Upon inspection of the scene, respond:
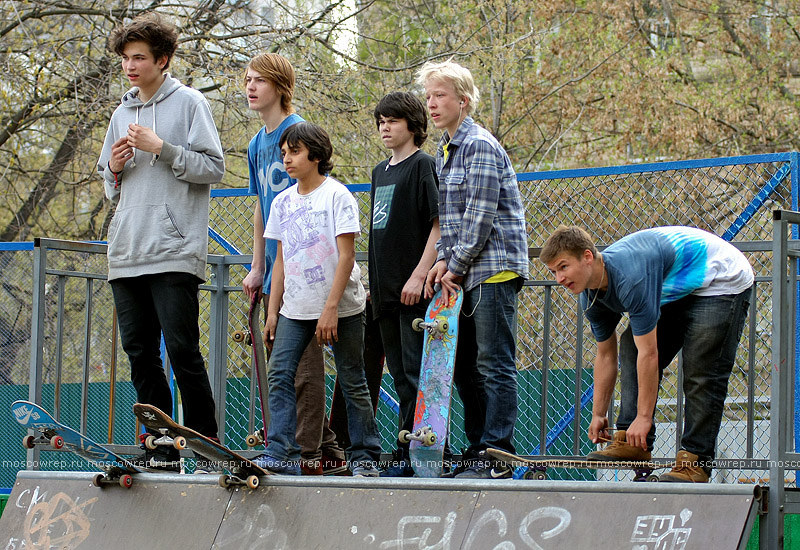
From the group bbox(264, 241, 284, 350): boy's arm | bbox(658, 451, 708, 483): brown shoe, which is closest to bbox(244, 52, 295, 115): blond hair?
bbox(264, 241, 284, 350): boy's arm

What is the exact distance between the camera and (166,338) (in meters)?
4.57

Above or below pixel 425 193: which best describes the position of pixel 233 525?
below

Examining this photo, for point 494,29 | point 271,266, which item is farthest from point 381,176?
point 494,29

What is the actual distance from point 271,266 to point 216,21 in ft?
23.3

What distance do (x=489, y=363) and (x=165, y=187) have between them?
179cm

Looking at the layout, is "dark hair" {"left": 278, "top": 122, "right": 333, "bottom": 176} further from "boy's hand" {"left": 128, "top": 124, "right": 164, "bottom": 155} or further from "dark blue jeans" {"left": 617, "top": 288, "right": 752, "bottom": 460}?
"dark blue jeans" {"left": 617, "top": 288, "right": 752, "bottom": 460}

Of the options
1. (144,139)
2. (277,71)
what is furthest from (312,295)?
(277,71)

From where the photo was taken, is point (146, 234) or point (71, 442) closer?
point (71, 442)

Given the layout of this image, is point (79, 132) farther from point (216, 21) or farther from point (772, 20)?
point (772, 20)

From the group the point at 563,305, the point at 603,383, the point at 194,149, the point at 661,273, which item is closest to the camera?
the point at 661,273

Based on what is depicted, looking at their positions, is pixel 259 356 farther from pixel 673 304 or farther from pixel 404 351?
pixel 673 304

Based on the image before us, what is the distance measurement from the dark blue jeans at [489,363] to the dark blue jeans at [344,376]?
45cm

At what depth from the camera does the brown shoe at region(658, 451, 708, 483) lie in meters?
3.81

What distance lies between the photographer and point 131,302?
15.3 ft
